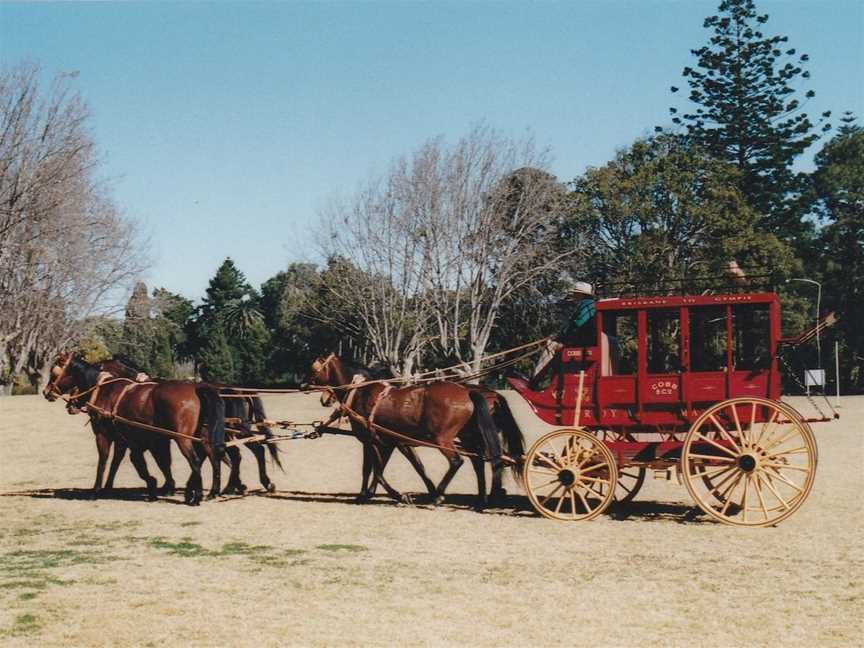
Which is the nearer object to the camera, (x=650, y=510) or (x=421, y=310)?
(x=650, y=510)

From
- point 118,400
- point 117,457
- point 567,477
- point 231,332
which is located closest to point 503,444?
point 567,477

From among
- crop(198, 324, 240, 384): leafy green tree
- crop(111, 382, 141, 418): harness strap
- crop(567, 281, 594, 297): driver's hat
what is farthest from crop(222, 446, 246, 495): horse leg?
crop(198, 324, 240, 384): leafy green tree

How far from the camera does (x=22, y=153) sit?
107ft

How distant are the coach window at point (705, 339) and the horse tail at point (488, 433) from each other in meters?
2.58

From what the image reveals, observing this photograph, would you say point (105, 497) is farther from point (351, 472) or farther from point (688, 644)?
point (688, 644)

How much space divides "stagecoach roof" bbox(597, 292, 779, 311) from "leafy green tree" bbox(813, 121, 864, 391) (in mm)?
47625

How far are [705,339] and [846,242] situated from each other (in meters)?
50.3

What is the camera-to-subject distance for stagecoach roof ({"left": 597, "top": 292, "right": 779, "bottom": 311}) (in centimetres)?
1042

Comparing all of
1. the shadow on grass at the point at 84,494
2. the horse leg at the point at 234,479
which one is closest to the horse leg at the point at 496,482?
the horse leg at the point at 234,479

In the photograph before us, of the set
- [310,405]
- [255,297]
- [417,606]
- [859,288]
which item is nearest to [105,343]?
[310,405]

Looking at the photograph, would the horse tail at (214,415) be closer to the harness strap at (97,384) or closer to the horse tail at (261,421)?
the horse tail at (261,421)

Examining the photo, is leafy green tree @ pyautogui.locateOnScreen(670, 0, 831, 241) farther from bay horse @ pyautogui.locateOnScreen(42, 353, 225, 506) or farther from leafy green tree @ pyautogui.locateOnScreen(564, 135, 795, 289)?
→ bay horse @ pyautogui.locateOnScreen(42, 353, 225, 506)

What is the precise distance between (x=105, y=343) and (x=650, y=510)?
46325 mm

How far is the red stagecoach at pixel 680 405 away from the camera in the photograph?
34.1ft
